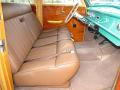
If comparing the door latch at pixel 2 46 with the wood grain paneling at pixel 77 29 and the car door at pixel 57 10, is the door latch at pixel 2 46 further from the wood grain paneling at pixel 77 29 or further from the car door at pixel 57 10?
the wood grain paneling at pixel 77 29

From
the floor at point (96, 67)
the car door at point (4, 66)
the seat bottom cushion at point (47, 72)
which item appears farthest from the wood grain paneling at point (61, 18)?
the car door at point (4, 66)

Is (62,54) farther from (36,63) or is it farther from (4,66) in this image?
(4,66)

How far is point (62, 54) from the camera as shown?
1.81 meters

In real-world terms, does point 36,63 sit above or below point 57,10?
below

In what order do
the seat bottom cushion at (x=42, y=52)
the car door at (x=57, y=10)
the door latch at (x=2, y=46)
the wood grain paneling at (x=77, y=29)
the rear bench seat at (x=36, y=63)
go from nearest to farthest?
the door latch at (x=2, y=46)
the rear bench seat at (x=36, y=63)
the seat bottom cushion at (x=42, y=52)
the car door at (x=57, y=10)
the wood grain paneling at (x=77, y=29)

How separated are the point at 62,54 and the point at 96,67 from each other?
0.79 m

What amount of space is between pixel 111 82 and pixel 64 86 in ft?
2.11

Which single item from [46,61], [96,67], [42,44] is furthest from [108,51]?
[46,61]

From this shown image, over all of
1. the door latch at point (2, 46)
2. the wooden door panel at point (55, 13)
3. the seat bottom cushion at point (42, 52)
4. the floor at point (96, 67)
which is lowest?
the floor at point (96, 67)

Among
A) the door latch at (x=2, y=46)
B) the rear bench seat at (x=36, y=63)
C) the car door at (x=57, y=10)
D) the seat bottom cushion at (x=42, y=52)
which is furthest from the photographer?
the car door at (x=57, y=10)

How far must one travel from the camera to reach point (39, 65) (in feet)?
5.24

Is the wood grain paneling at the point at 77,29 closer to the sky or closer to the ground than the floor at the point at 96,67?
closer to the sky

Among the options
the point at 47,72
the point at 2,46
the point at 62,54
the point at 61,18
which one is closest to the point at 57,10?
the point at 61,18

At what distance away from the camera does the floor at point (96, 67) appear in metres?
1.89
